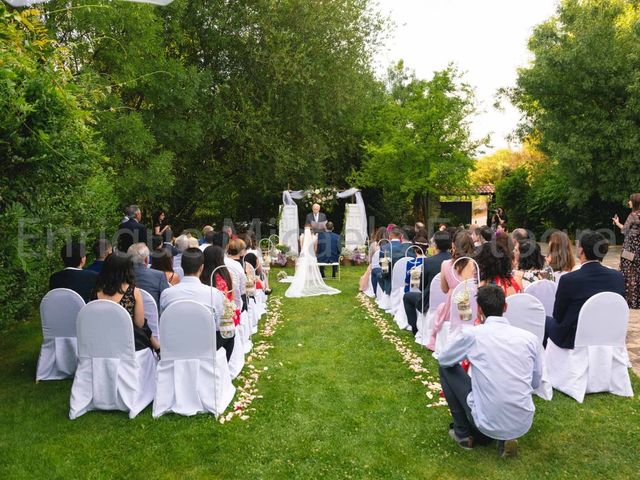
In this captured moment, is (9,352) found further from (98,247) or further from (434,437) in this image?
(434,437)

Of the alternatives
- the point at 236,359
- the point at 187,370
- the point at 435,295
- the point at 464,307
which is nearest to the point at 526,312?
the point at 464,307

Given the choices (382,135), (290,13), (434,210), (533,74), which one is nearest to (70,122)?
(290,13)

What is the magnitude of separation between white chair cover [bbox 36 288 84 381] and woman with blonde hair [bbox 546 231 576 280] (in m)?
5.47

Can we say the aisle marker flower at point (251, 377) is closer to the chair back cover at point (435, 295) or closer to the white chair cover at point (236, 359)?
the white chair cover at point (236, 359)

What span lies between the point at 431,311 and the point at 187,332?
362 cm

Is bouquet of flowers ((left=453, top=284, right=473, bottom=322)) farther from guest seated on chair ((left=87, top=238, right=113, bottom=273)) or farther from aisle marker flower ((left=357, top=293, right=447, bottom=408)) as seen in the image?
guest seated on chair ((left=87, top=238, right=113, bottom=273))

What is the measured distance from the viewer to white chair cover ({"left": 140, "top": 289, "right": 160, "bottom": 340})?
527 cm

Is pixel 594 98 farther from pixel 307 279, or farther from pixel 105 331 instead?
pixel 105 331

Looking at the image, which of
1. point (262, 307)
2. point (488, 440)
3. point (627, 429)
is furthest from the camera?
point (262, 307)

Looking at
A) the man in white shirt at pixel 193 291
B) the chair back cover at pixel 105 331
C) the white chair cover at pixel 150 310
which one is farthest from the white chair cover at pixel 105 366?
the man in white shirt at pixel 193 291

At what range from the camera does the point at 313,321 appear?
8945 millimetres

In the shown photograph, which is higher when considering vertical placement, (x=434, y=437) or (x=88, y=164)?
(x=88, y=164)

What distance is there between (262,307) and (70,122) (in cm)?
628

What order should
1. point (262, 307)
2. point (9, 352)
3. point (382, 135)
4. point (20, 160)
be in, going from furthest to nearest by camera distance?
point (382, 135)
point (262, 307)
point (9, 352)
point (20, 160)
